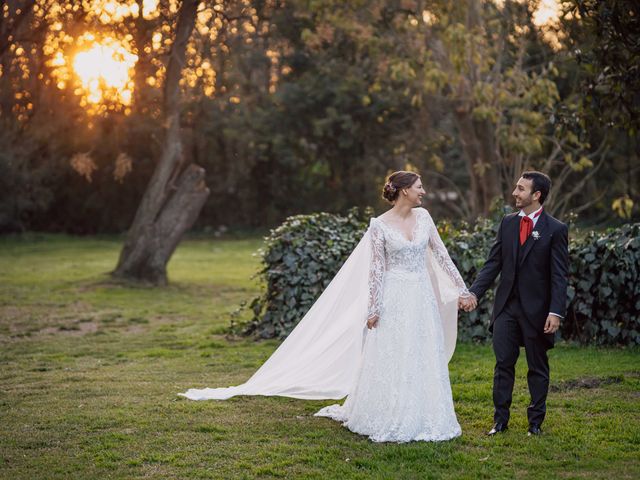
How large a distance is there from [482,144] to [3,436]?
14.6 metres

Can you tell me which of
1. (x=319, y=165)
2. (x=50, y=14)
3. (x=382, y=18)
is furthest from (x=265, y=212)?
(x=50, y=14)

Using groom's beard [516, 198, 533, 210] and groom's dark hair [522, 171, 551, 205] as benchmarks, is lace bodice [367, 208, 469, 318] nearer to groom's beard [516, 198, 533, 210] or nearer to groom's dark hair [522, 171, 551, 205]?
groom's beard [516, 198, 533, 210]

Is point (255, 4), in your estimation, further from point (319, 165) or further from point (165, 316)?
point (319, 165)

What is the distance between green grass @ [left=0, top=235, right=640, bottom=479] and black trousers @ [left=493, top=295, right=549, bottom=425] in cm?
23

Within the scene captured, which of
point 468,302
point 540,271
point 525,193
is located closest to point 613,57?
point 525,193

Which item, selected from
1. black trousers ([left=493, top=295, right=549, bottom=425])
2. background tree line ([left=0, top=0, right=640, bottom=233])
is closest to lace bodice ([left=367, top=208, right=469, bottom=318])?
black trousers ([left=493, top=295, right=549, bottom=425])

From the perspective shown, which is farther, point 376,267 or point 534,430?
point 376,267

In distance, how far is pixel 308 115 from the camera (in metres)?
32.0

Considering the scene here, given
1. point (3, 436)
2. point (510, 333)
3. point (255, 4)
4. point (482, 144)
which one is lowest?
point (3, 436)

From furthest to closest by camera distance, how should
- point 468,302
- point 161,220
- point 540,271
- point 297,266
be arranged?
1. point 161,220
2. point 297,266
3. point 468,302
4. point 540,271

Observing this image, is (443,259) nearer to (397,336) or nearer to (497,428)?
(397,336)

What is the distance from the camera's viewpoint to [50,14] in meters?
11.5

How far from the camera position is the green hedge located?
9484 mm

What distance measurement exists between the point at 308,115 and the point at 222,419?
25825 millimetres
